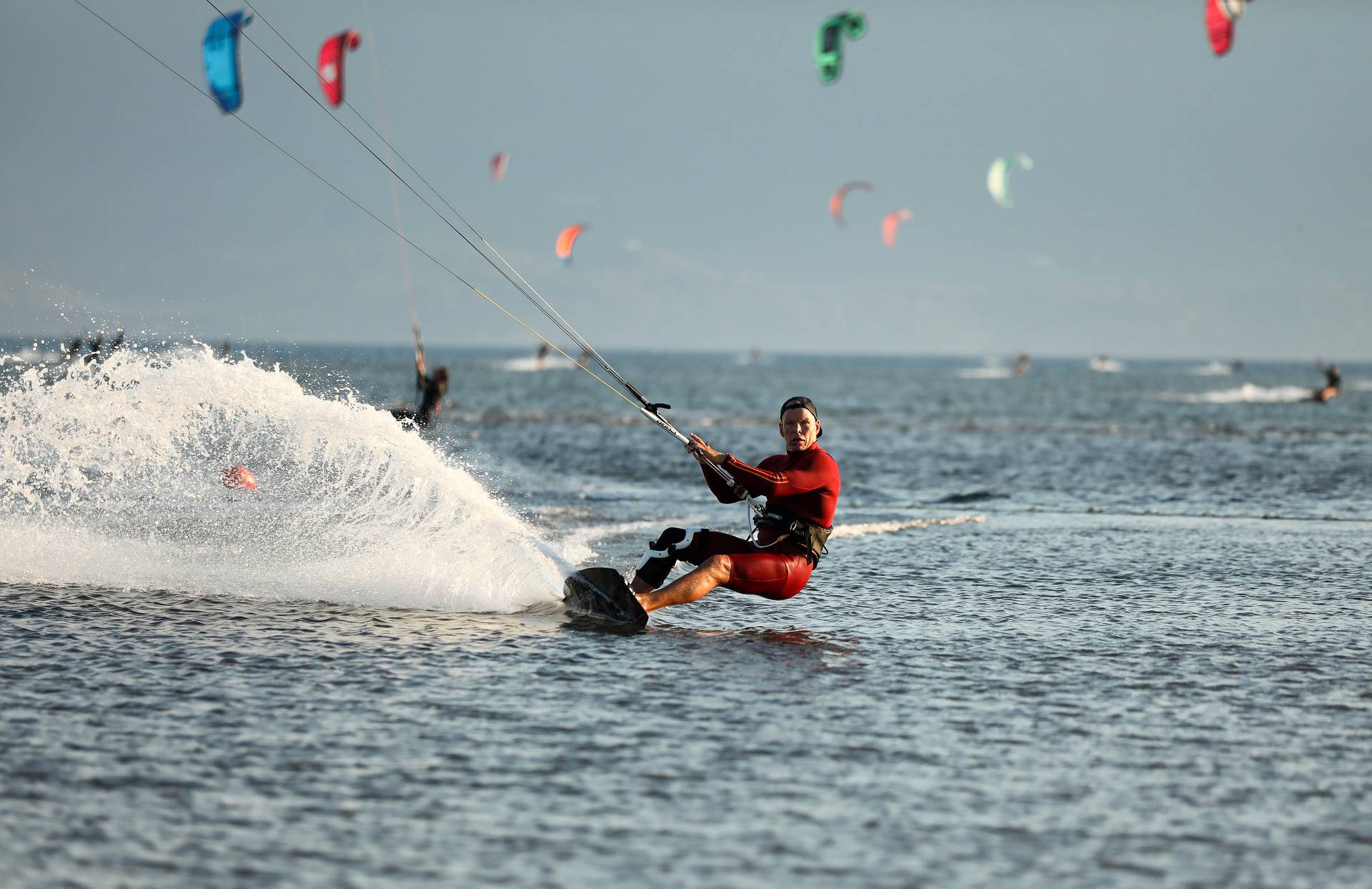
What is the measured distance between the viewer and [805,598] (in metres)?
9.82

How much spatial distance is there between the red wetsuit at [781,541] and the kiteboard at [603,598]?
0.51 metres

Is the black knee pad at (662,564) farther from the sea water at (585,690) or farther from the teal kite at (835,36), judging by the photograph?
the teal kite at (835,36)

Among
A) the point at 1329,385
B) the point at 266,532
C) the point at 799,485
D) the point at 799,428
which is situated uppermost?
the point at 1329,385

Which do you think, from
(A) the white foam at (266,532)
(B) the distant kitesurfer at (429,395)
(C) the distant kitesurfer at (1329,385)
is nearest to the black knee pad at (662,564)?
(A) the white foam at (266,532)

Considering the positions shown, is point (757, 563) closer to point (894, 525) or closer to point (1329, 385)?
point (894, 525)

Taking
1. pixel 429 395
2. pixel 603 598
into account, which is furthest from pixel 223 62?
pixel 603 598

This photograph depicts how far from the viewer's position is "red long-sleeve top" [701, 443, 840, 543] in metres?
8.27

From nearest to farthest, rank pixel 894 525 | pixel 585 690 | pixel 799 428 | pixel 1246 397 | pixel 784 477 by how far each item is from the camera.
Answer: pixel 585 690 < pixel 784 477 < pixel 799 428 < pixel 894 525 < pixel 1246 397

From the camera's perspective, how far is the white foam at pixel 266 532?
923 cm

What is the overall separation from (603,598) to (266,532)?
470 centimetres

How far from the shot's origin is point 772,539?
862cm

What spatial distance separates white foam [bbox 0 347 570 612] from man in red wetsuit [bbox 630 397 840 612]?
89 cm

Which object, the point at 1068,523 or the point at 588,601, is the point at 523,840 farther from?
the point at 1068,523

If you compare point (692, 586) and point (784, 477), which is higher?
point (784, 477)
